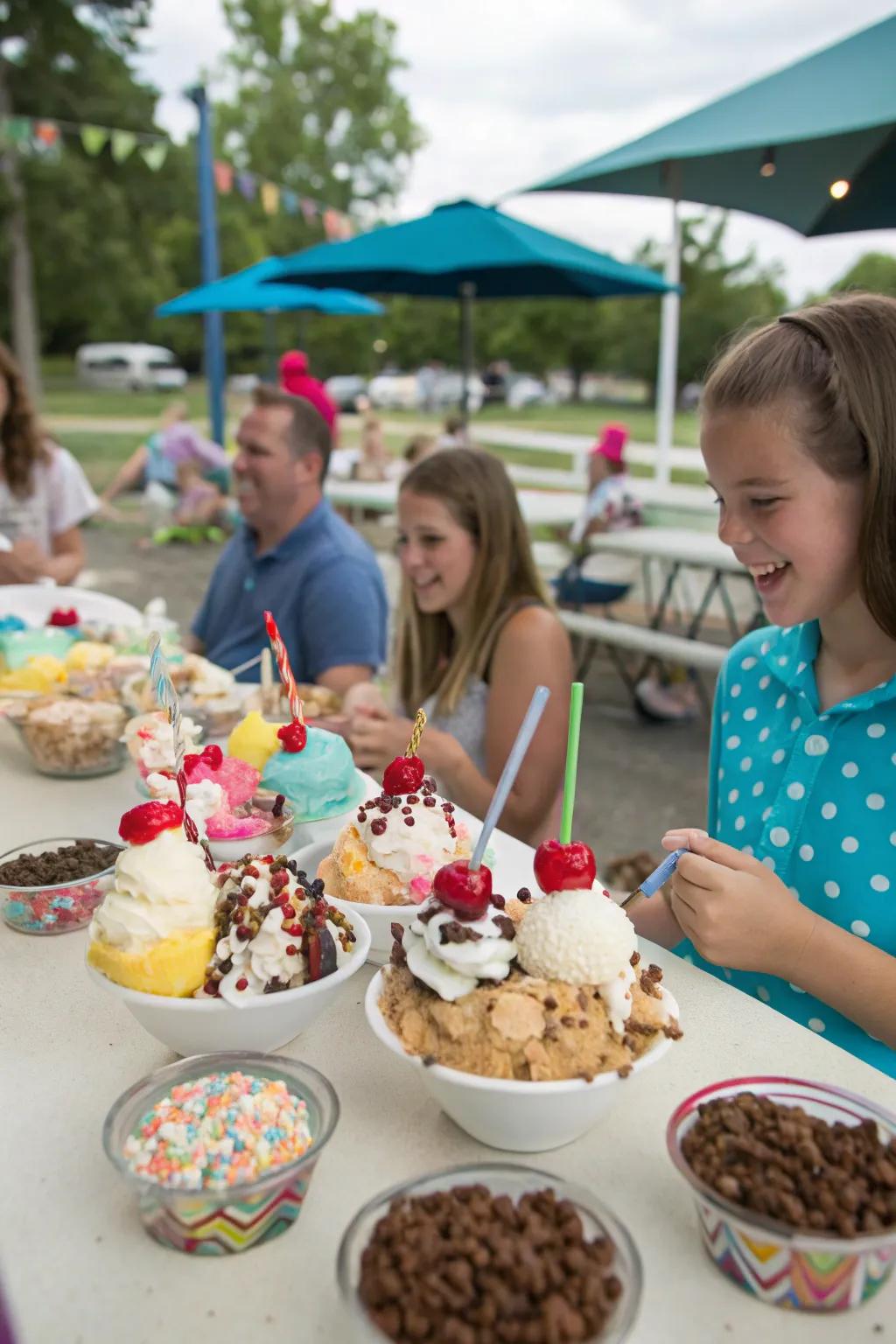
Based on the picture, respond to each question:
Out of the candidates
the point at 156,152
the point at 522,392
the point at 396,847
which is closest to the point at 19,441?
the point at 396,847

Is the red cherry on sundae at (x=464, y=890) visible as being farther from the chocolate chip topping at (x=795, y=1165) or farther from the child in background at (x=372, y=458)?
the child in background at (x=372, y=458)

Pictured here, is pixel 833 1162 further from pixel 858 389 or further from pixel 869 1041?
pixel 858 389

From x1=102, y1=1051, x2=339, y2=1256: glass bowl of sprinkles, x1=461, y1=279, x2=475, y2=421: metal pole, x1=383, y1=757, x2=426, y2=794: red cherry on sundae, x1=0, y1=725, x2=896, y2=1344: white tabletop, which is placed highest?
x1=461, y1=279, x2=475, y2=421: metal pole

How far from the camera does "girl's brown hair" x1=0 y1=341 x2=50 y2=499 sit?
4094 millimetres

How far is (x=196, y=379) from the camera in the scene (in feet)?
123

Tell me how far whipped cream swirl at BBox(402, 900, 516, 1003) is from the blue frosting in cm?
74

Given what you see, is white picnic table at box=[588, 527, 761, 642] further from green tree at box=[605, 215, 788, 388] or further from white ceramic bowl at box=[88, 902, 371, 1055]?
green tree at box=[605, 215, 788, 388]

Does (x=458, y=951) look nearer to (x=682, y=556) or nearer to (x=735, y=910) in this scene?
(x=735, y=910)

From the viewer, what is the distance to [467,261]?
4.96 m

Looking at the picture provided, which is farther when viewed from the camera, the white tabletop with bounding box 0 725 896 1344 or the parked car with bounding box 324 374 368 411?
the parked car with bounding box 324 374 368 411

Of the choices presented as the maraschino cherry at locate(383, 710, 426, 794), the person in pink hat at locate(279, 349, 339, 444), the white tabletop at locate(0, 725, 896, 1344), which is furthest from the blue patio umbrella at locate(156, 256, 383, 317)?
the white tabletop at locate(0, 725, 896, 1344)

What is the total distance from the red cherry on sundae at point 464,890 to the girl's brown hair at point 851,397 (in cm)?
74

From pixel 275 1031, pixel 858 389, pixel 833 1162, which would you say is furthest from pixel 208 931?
pixel 858 389

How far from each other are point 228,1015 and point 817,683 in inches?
42.6
